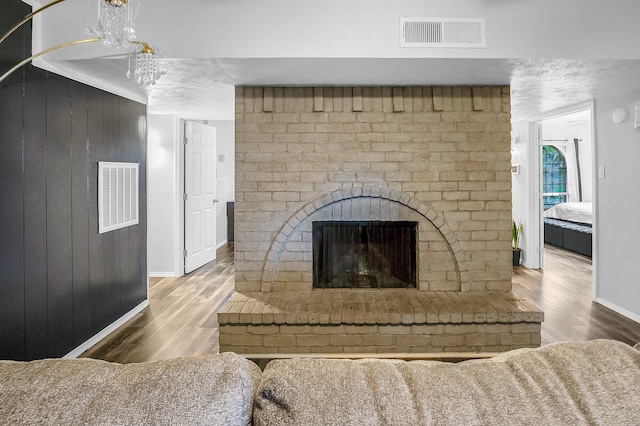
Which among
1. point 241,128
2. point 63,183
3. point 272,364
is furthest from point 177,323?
point 272,364

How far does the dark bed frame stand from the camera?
21.2ft

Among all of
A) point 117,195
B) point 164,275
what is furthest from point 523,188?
point 117,195

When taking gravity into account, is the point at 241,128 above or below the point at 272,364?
above

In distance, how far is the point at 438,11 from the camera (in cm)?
260

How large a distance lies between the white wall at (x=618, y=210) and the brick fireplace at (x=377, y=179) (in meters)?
1.22

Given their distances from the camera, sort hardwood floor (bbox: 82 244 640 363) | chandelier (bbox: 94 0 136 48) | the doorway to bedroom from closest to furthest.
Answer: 1. chandelier (bbox: 94 0 136 48)
2. hardwood floor (bbox: 82 244 640 363)
3. the doorway to bedroom

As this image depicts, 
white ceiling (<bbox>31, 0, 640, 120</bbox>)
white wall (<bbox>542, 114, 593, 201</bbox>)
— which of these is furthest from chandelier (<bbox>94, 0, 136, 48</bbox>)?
white wall (<bbox>542, 114, 593, 201</bbox>)

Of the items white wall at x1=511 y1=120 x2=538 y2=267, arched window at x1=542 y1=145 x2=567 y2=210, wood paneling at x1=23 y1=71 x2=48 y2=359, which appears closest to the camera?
wood paneling at x1=23 y1=71 x2=48 y2=359

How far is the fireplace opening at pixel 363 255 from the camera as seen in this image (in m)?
3.57

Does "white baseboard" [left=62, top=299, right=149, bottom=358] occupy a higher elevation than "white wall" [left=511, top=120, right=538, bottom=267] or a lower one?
lower

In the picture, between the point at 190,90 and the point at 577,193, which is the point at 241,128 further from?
the point at 577,193

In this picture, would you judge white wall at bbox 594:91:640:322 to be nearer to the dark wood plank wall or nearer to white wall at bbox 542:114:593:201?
the dark wood plank wall

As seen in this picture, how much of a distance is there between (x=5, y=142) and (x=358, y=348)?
245cm

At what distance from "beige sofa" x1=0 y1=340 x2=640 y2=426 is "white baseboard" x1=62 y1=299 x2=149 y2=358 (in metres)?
2.43
